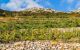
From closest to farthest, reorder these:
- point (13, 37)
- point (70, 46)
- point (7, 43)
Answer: point (70, 46) < point (7, 43) < point (13, 37)

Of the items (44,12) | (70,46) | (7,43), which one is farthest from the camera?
(44,12)

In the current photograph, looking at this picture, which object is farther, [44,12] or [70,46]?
[44,12]

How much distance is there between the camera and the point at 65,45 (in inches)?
1486

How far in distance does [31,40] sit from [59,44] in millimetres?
5890

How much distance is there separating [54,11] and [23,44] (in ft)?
323

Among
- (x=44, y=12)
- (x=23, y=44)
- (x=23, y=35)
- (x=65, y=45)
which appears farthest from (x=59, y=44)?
(x=44, y=12)

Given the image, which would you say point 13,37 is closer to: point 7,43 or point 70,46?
point 7,43

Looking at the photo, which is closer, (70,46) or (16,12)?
(70,46)

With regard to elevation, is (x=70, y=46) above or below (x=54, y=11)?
below

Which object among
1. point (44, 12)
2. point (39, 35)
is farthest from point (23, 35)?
point (44, 12)

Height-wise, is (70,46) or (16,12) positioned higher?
(16,12)

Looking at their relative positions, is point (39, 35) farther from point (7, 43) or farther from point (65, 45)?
point (65, 45)

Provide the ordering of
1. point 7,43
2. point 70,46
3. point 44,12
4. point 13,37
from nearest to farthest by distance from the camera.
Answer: point 70,46 < point 7,43 < point 13,37 < point 44,12

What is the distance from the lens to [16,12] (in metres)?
133
